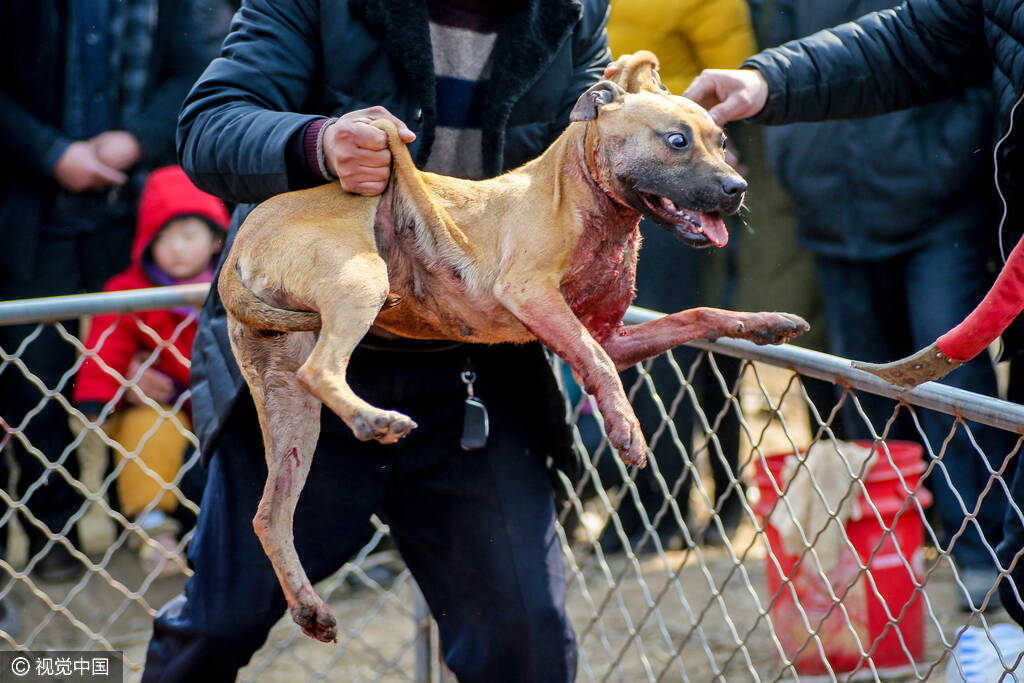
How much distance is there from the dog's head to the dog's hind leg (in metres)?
0.60

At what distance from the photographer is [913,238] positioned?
152 inches

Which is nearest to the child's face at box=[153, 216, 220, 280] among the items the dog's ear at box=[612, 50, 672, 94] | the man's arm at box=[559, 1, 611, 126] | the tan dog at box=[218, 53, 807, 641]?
the man's arm at box=[559, 1, 611, 126]

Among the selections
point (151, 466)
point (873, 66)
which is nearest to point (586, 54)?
point (873, 66)

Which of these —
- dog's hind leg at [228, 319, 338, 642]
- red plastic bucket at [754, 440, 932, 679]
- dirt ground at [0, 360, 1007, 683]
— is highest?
dog's hind leg at [228, 319, 338, 642]

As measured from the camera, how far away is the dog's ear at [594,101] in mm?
1835

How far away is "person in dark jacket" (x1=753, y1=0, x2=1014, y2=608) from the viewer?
370 cm

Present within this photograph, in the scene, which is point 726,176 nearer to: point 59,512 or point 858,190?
point 858,190

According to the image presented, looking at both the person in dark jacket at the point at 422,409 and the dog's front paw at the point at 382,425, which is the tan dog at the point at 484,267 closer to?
the dog's front paw at the point at 382,425

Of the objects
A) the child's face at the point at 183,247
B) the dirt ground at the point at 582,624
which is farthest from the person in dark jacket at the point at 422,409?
the child's face at the point at 183,247

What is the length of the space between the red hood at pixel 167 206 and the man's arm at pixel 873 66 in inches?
94.6

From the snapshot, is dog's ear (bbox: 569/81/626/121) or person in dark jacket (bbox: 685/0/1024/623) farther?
person in dark jacket (bbox: 685/0/1024/623)

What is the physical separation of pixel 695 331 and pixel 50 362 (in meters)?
3.08

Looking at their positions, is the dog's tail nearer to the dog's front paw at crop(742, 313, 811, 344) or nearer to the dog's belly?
the dog's belly

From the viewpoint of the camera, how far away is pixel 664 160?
5.82 ft
